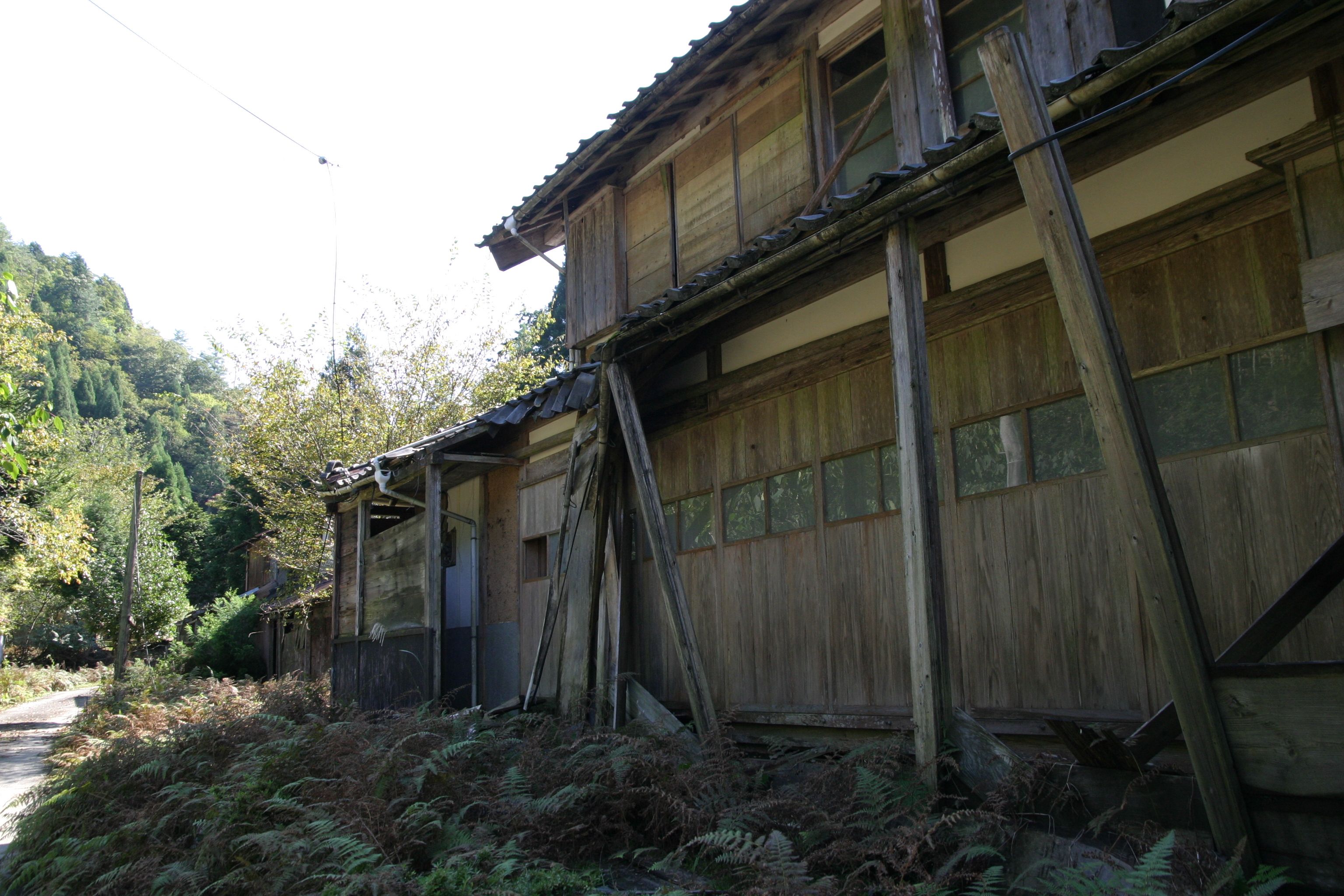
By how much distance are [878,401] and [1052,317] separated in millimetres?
1293

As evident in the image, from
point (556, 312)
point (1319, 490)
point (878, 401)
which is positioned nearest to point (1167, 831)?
point (1319, 490)

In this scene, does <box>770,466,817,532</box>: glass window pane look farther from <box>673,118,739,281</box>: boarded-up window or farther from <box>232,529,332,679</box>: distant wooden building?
<box>232,529,332,679</box>: distant wooden building

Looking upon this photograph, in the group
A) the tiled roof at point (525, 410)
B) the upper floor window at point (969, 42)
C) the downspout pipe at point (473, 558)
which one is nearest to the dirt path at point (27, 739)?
the downspout pipe at point (473, 558)

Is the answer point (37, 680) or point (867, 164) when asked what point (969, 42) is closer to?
point (867, 164)

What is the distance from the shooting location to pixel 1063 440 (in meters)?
4.93

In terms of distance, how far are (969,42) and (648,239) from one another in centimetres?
380

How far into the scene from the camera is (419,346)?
23.0 m

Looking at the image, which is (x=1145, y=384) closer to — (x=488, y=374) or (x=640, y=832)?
(x=640, y=832)

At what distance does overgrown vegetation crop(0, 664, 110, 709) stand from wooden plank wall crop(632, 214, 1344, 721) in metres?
27.0

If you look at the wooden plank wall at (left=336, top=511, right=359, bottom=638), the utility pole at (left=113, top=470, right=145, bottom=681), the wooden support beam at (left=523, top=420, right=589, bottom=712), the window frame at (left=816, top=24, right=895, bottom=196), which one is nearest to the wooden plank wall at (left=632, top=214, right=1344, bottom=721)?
the wooden support beam at (left=523, top=420, right=589, bottom=712)

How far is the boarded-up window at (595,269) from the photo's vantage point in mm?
9594

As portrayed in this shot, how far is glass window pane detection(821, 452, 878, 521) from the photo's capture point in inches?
237

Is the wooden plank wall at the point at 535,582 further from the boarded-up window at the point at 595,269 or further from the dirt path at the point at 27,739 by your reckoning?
the dirt path at the point at 27,739

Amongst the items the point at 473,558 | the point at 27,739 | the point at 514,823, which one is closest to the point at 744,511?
the point at 514,823
